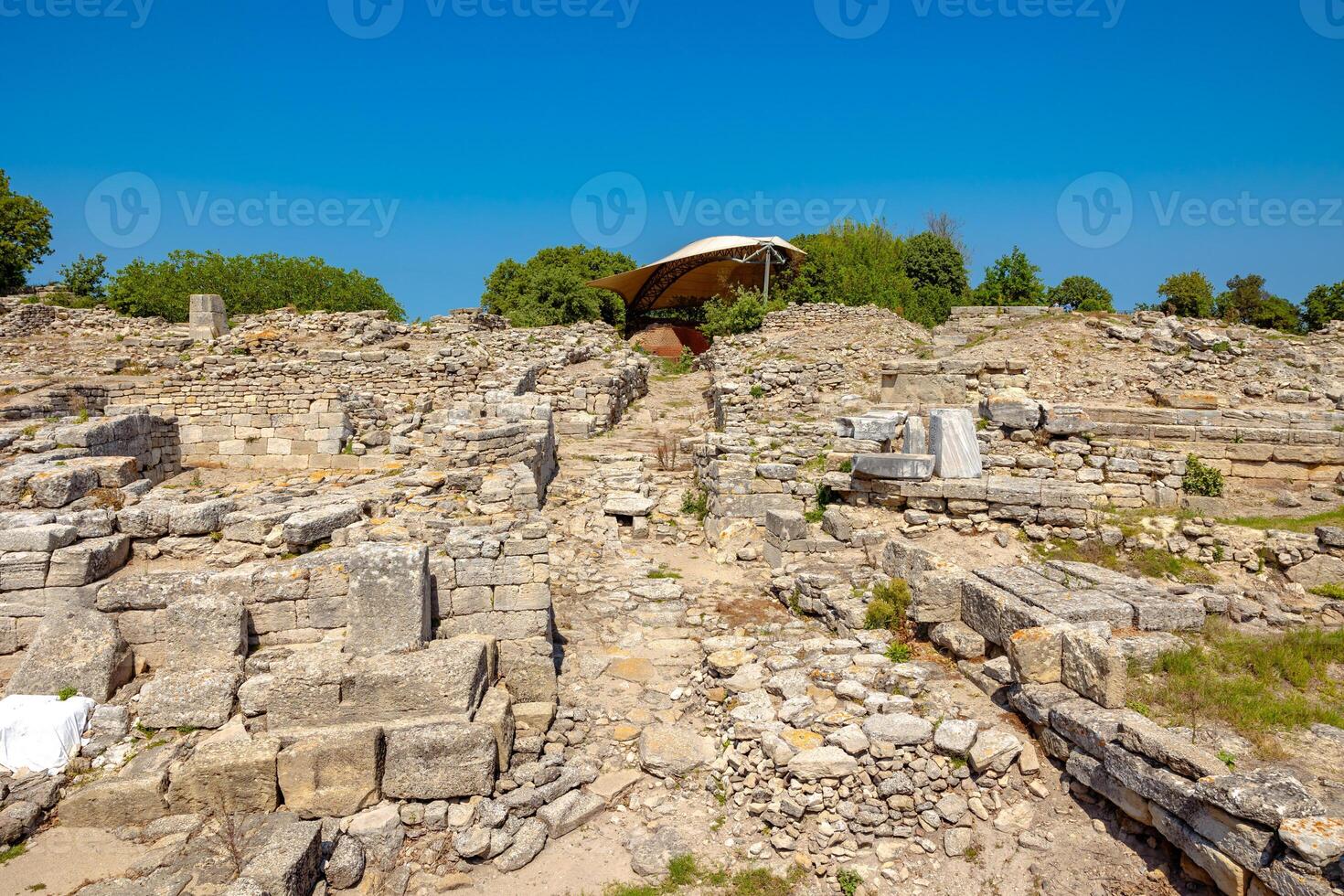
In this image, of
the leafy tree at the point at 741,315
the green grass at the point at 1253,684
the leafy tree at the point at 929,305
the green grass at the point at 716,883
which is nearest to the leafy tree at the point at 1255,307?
the leafy tree at the point at 929,305

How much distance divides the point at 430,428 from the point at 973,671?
8.81 metres

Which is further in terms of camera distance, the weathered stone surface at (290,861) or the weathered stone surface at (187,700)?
the weathered stone surface at (187,700)

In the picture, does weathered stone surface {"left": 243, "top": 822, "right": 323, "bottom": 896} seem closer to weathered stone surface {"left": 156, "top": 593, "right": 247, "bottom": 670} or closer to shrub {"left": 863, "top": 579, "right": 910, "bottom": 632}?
weathered stone surface {"left": 156, "top": 593, "right": 247, "bottom": 670}

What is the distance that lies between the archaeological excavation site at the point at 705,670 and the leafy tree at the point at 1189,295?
20736 millimetres

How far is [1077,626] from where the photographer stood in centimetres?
512

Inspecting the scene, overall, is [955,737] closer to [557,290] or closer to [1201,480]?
[1201,480]

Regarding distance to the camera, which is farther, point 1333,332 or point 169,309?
point 169,309

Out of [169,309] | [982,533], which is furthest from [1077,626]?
[169,309]

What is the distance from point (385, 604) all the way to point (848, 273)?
2508 cm

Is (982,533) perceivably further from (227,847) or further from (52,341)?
(52,341)

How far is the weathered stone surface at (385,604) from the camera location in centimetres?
512

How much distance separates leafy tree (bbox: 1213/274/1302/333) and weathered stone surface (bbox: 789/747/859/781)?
2939 cm

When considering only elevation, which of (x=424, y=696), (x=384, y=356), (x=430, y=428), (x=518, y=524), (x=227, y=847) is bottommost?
(x=227, y=847)

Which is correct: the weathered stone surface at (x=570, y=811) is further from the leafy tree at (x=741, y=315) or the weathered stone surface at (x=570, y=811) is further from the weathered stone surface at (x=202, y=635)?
the leafy tree at (x=741, y=315)
